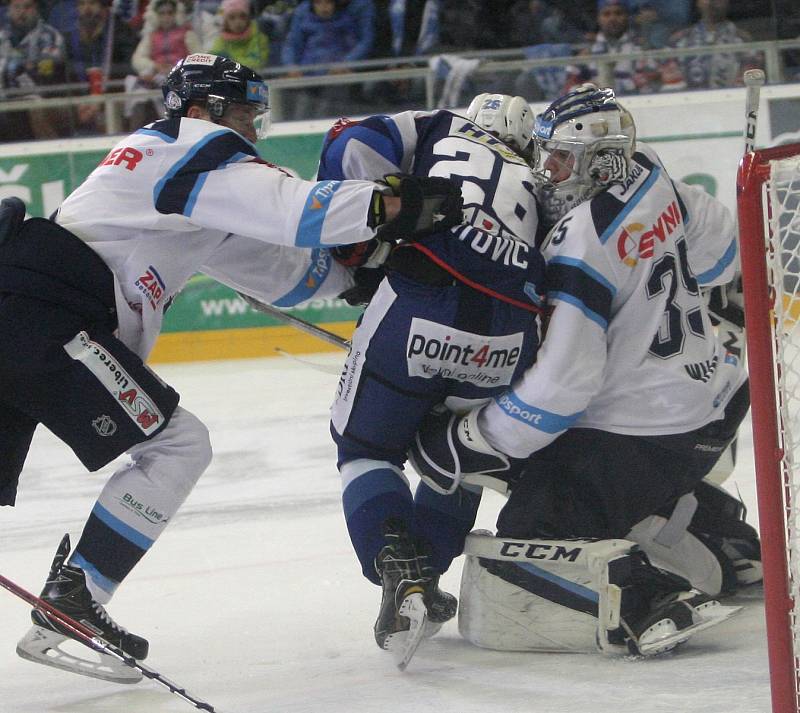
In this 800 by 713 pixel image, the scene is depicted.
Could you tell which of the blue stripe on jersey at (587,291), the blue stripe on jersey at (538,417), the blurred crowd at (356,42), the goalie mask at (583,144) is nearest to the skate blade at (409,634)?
the blue stripe on jersey at (538,417)

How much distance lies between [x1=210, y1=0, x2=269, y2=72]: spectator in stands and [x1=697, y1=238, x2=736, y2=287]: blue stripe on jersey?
4.38m

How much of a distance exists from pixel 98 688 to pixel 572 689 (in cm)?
88

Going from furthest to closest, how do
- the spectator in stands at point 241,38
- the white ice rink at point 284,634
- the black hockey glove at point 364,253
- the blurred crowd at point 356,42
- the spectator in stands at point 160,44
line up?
the spectator in stands at point 160,44
the spectator in stands at point 241,38
the blurred crowd at point 356,42
the black hockey glove at point 364,253
the white ice rink at point 284,634

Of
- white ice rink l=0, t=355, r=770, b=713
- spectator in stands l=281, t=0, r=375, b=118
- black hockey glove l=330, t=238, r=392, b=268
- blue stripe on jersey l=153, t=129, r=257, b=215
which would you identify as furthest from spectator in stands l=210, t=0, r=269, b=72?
blue stripe on jersey l=153, t=129, r=257, b=215

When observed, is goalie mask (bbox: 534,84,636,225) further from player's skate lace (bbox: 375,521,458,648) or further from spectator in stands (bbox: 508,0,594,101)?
spectator in stands (bbox: 508,0,594,101)

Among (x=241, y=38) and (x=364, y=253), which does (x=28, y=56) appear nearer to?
(x=241, y=38)

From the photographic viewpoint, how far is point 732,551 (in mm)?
2729

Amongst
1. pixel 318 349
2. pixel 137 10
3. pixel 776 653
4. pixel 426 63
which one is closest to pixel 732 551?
pixel 776 653

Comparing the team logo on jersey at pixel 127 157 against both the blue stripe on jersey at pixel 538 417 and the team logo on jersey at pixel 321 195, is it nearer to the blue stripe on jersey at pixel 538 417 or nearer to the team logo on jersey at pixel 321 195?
the team logo on jersey at pixel 321 195

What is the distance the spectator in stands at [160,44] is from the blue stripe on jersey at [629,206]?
4821 mm

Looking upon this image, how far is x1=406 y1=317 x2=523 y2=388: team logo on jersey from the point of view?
238cm

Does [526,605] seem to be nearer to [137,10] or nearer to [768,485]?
[768,485]

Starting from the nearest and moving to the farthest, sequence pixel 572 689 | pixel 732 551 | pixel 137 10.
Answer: pixel 572 689, pixel 732 551, pixel 137 10

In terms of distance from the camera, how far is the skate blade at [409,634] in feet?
7.38
